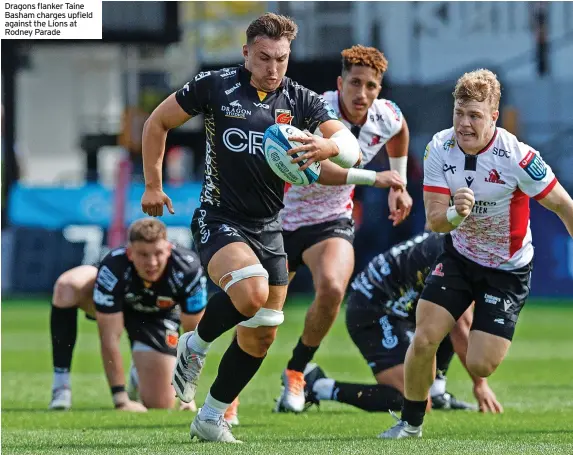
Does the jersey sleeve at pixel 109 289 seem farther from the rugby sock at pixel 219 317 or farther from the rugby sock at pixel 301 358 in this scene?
the rugby sock at pixel 219 317

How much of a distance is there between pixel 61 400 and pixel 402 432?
128 inches

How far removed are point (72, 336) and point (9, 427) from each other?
1.84 meters

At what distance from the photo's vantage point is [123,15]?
21.0 meters

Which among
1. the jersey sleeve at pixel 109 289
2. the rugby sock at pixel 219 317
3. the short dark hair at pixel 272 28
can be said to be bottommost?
the jersey sleeve at pixel 109 289

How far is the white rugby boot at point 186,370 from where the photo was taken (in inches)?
287

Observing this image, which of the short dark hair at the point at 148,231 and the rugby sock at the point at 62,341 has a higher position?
the short dark hair at the point at 148,231

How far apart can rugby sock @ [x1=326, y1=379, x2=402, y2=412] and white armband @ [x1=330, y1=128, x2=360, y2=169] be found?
2395mm

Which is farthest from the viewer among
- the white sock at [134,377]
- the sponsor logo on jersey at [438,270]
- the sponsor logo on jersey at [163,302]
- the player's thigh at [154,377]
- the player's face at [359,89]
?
the white sock at [134,377]

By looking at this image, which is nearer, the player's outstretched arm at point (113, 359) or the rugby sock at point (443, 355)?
the player's outstretched arm at point (113, 359)

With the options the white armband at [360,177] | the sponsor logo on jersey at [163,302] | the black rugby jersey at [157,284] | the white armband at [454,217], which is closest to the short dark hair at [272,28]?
the white armband at [360,177]

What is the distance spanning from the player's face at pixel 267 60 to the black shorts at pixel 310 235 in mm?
2228

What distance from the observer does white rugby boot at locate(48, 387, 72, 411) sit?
9492mm

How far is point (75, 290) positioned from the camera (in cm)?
1003

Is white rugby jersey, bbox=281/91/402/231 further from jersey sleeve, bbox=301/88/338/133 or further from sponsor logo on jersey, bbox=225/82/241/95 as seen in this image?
sponsor logo on jersey, bbox=225/82/241/95
